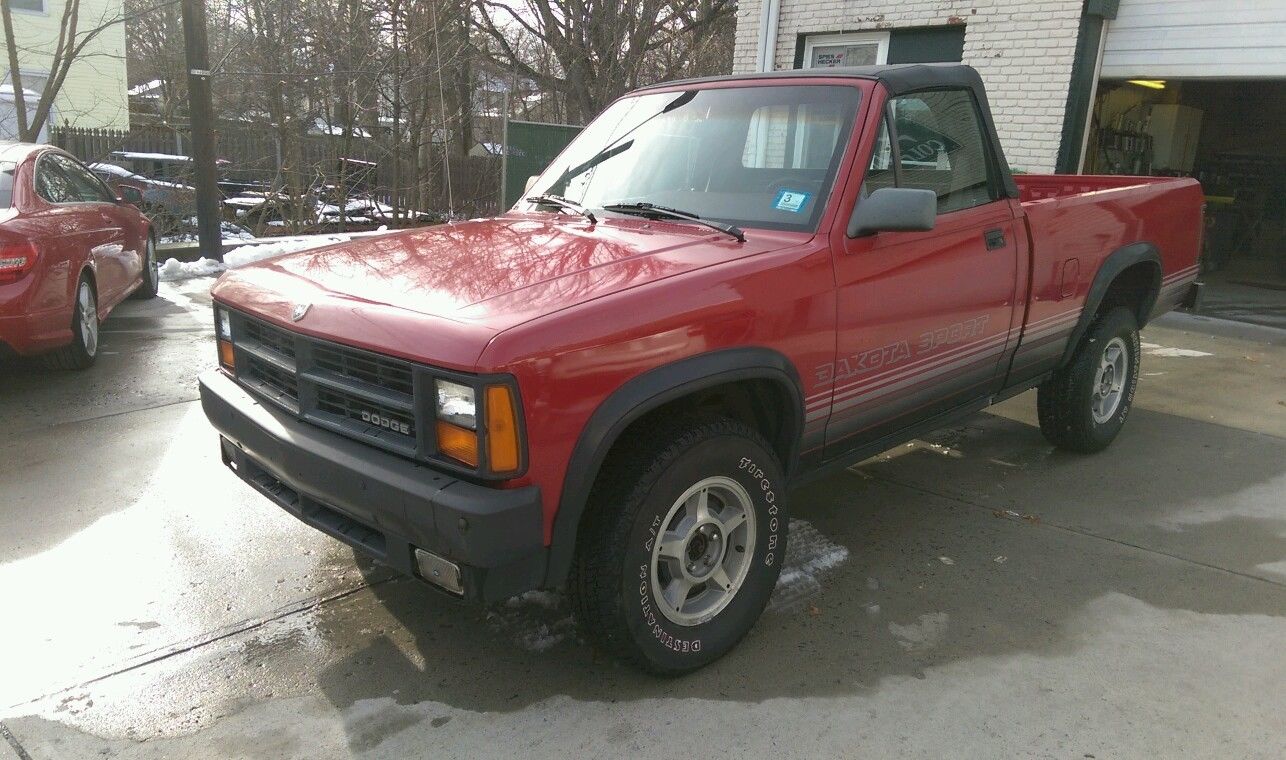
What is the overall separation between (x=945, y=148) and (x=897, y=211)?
3.17 feet

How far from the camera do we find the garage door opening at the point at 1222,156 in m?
11.5

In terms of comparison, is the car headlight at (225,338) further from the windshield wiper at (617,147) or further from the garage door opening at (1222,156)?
the garage door opening at (1222,156)

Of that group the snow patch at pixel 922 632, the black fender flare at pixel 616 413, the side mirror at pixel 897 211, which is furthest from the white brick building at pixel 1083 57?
the black fender flare at pixel 616 413

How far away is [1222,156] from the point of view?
50.4 feet

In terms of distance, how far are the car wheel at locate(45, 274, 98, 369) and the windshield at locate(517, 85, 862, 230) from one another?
144 inches

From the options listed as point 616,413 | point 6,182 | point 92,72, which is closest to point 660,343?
point 616,413

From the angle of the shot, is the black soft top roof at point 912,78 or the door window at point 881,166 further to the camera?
the black soft top roof at point 912,78

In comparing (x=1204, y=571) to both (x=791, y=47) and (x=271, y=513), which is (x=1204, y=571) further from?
(x=791, y=47)

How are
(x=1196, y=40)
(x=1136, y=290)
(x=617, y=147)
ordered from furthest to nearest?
(x=1196, y=40), (x=1136, y=290), (x=617, y=147)

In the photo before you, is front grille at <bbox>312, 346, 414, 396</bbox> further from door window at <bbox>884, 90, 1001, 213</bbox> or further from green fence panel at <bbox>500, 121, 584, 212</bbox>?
green fence panel at <bbox>500, 121, 584, 212</bbox>

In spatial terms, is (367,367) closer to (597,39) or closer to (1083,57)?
(1083,57)

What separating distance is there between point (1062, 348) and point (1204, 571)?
1318 millimetres

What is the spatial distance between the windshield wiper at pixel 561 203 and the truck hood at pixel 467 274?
0.06 metres

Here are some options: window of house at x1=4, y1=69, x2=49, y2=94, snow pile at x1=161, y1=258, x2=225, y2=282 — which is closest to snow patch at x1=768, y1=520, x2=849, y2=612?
snow pile at x1=161, y1=258, x2=225, y2=282
